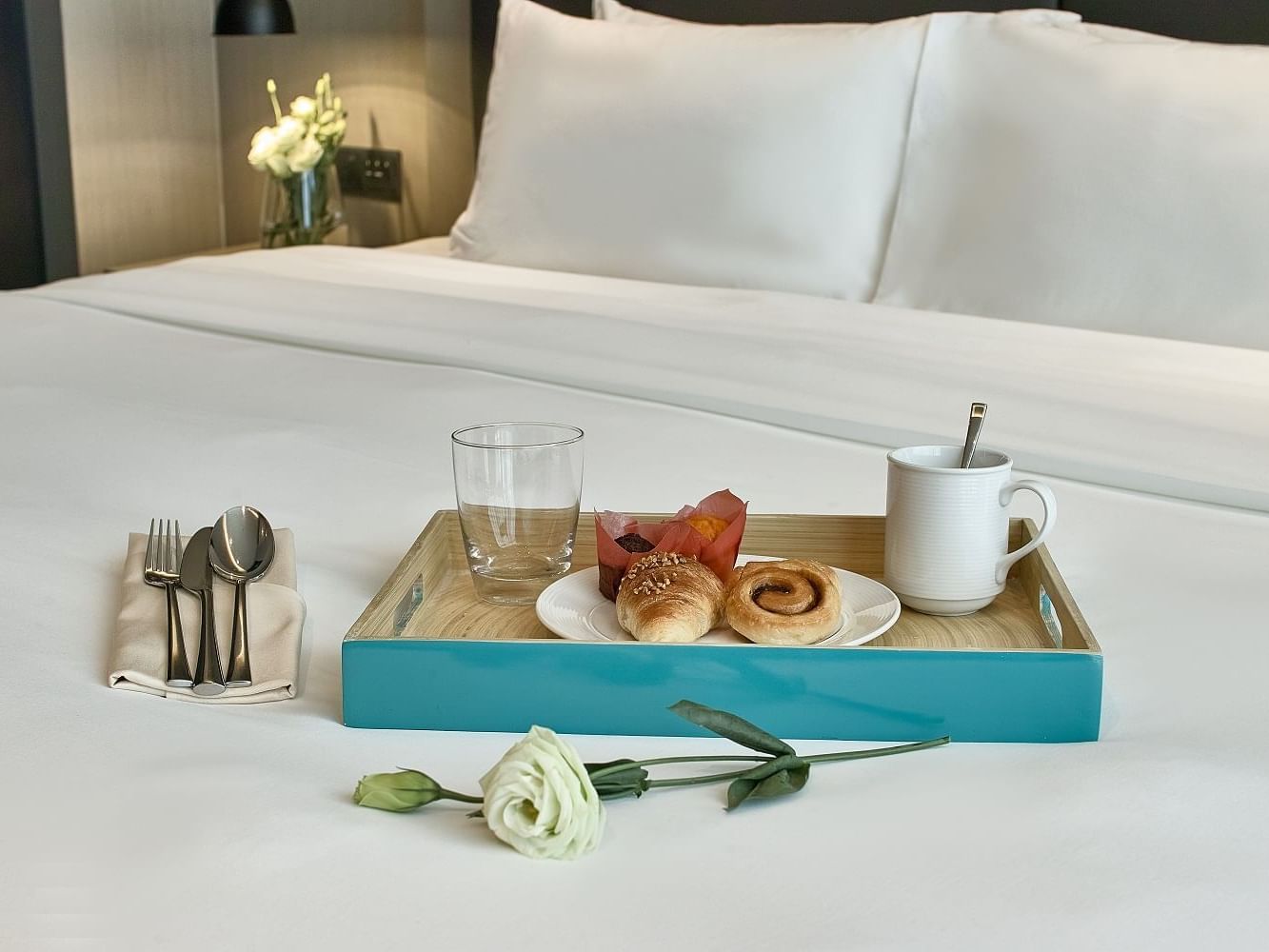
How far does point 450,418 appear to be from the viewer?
155 cm

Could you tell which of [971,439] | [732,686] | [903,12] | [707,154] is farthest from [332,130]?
[732,686]

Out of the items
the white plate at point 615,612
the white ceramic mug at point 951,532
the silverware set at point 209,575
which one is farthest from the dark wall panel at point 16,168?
the white ceramic mug at point 951,532

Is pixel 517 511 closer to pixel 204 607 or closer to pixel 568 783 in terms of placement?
pixel 204 607

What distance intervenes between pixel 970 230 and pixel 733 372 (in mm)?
705

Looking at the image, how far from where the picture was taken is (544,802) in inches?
25.0

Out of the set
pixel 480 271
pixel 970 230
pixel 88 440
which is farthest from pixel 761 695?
pixel 480 271

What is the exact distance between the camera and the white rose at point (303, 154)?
310 centimetres

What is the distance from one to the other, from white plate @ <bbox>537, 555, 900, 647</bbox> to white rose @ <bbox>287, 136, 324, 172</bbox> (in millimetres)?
2386

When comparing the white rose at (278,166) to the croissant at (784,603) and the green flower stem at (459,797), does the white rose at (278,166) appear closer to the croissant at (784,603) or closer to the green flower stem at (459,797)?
the croissant at (784,603)

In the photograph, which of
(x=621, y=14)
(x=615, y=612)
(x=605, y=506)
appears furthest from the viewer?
(x=621, y=14)

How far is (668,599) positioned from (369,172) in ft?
9.35

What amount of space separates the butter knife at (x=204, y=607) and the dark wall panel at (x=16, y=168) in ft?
8.16

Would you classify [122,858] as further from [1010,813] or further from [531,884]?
[1010,813]

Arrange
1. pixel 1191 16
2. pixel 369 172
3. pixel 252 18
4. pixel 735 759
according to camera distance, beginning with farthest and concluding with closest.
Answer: pixel 369 172, pixel 252 18, pixel 1191 16, pixel 735 759
